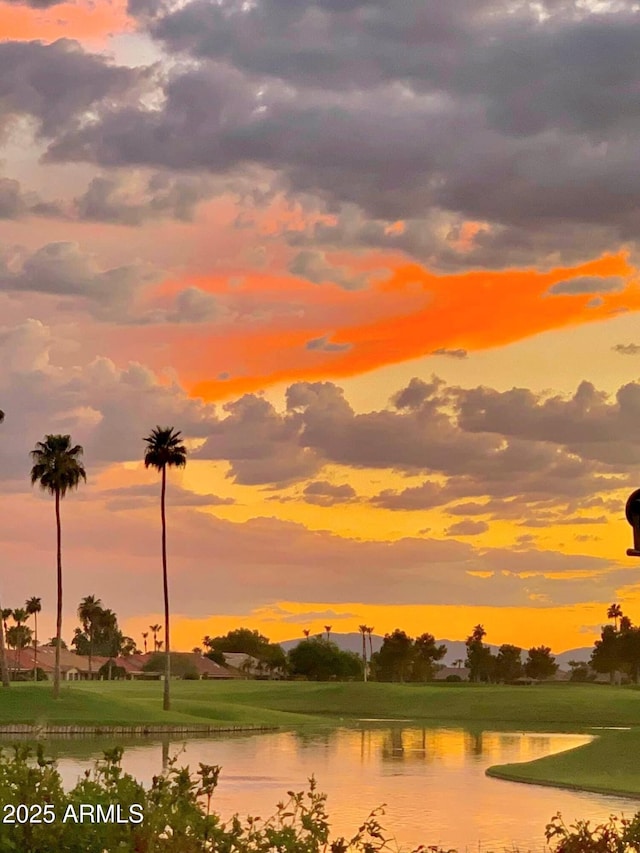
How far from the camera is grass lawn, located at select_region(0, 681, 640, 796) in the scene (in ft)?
200

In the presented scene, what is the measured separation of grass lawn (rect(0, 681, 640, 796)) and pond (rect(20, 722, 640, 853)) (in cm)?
347

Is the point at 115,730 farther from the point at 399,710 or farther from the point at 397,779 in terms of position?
the point at 399,710

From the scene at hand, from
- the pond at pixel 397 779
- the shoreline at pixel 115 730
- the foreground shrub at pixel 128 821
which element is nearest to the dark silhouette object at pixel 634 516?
the foreground shrub at pixel 128 821

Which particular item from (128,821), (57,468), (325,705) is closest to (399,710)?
(325,705)

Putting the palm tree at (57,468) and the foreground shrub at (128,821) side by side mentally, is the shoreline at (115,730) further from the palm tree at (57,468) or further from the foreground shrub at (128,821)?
the foreground shrub at (128,821)

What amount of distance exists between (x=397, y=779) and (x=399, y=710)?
7848cm

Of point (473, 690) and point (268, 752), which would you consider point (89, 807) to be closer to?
point (268, 752)

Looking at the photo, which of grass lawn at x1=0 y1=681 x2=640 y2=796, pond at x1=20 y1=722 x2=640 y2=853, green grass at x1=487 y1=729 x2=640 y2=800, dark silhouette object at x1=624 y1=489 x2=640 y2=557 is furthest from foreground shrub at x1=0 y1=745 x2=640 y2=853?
green grass at x1=487 y1=729 x2=640 y2=800

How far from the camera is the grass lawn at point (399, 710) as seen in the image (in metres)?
61.1

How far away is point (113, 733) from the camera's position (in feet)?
286

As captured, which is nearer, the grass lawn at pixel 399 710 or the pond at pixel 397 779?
the pond at pixel 397 779

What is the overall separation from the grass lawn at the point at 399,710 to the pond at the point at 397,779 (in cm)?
347

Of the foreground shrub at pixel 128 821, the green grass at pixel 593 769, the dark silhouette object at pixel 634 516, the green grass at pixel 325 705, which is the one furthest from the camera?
the green grass at pixel 325 705

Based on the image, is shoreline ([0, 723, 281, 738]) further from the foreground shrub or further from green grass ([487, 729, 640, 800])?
the foreground shrub
